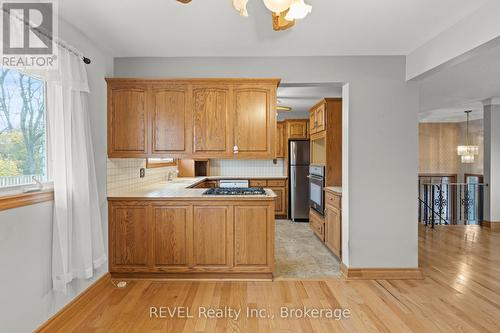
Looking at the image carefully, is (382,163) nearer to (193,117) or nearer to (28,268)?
(193,117)

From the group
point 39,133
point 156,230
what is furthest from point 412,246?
point 39,133

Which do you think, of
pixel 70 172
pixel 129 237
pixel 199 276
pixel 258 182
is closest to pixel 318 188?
pixel 258 182

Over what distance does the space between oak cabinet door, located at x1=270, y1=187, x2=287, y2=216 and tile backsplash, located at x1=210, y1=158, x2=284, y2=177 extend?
403 mm

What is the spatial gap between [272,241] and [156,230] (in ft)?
4.07

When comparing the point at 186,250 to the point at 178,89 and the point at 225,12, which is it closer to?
the point at 178,89

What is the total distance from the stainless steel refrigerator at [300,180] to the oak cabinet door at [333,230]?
1917 millimetres

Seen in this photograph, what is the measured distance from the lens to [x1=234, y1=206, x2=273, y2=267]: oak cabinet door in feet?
10.6

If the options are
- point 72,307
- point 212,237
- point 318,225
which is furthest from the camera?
point 318,225

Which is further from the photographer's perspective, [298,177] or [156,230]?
[298,177]

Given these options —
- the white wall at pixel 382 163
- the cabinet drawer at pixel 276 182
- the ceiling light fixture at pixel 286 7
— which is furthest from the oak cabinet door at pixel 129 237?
the cabinet drawer at pixel 276 182

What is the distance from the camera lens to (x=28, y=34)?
204 centimetres

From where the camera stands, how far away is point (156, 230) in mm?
3244

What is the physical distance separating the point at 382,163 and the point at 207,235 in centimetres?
205

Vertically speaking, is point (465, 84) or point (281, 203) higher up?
point (465, 84)
